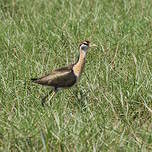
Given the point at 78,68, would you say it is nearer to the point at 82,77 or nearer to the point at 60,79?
the point at 60,79

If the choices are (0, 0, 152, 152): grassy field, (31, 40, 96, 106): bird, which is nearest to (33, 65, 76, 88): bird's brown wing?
(31, 40, 96, 106): bird

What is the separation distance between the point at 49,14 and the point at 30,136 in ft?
13.2

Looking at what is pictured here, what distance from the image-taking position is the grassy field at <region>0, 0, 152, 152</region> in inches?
188

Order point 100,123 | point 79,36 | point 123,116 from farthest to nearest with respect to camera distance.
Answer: point 79,36 → point 123,116 → point 100,123

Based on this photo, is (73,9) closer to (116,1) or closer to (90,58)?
(116,1)

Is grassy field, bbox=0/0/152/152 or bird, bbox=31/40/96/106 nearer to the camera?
grassy field, bbox=0/0/152/152

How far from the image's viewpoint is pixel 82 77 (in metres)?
6.45

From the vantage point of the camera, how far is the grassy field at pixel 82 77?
4781 millimetres

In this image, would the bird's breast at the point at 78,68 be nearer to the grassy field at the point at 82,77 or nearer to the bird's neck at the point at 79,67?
the bird's neck at the point at 79,67

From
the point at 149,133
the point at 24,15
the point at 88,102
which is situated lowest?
the point at 24,15

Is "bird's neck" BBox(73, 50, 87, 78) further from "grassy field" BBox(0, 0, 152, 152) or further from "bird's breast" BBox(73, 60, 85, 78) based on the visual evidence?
"grassy field" BBox(0, 0, 152, 152)

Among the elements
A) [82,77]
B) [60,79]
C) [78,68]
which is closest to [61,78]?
[60,79]

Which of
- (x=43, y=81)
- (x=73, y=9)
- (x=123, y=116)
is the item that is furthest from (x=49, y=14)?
(x=123, y=116)

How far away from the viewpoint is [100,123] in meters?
5.18
